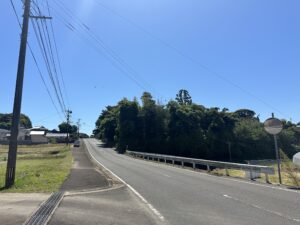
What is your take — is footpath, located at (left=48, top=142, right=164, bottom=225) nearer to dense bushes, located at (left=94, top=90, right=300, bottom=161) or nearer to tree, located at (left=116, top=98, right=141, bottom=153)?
dense bushes, located at (left=94, top=90, right=300, bottom=161)

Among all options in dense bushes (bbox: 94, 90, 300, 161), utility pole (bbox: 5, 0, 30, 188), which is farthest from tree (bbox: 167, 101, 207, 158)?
utility pole (bbox: 5, 0, 30, 188)

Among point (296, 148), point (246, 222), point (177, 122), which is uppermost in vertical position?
point (177, 122)

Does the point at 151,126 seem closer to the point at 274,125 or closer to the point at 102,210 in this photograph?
the point at 274,125

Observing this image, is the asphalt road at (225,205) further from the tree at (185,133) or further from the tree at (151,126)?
the tree at (151,126)

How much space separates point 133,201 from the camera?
38.7 ft

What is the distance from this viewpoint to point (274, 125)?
62.5ft

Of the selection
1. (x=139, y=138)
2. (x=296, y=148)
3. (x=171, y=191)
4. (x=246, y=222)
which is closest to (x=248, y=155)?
(x=296, y=148)

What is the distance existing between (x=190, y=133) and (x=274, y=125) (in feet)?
169

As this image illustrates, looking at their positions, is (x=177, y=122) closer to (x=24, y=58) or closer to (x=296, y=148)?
(x=296, y=148)

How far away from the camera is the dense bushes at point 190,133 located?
71.1 m

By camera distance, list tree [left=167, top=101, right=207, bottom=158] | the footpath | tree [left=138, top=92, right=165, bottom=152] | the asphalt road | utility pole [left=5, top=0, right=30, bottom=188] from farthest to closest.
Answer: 1. tree [left=138, top=92, right=165, bottom=152]
2. tree [left=167, top=101, right=207, bottom=158]
3. utility pole [left=5, top=0, right=30, bottom=188]
4. the asphalt road
5. the footpath

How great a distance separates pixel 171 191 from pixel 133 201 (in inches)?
114

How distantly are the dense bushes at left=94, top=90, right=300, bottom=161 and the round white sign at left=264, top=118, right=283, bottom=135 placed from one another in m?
50.4

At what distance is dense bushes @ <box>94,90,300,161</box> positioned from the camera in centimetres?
7106
